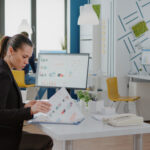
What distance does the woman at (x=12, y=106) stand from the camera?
1.70m

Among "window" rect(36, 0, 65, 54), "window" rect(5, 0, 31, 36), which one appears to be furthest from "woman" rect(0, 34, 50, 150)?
"window" rect(36, 0, 65, 54)

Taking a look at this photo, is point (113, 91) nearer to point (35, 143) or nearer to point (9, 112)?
point (35, 143)

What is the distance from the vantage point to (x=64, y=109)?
1.87m

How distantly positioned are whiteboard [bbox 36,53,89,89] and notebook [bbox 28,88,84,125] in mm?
873

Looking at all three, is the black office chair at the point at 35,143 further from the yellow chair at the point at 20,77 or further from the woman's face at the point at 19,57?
the yellow chair at the point at 20,77

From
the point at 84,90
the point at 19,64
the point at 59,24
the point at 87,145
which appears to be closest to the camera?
the point at 19,64

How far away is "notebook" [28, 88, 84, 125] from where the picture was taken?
1861mm

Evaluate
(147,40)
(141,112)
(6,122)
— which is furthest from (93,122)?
(147,40)

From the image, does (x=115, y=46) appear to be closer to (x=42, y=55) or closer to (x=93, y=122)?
(x=42, y=55)

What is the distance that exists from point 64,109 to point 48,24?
6583 mm

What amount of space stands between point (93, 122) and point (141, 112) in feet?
12.1

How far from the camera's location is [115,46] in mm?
5898

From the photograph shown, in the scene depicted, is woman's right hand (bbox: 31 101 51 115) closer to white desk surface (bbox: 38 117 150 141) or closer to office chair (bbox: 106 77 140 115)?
white desk surface (bbox: 38 117 150 141)

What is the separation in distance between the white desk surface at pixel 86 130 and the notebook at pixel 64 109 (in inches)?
1.8
